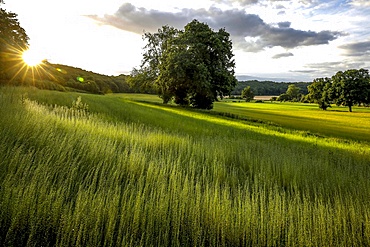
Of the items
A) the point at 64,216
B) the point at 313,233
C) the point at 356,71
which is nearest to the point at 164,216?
the point at 64,216

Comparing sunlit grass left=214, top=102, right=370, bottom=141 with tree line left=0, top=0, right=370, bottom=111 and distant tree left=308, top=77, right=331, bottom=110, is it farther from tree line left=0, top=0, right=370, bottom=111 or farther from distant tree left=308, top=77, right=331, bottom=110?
distant tree left=308, top=77, right=331, bottom=110

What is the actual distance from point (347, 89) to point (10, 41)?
8018 centimetres

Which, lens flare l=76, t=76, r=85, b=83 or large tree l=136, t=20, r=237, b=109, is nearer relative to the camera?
large tree l=136, t=20, r=237, b=109

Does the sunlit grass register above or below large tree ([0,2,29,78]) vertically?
below

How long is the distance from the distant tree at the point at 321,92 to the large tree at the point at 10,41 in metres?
79.1

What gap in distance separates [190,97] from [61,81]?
54.5 m

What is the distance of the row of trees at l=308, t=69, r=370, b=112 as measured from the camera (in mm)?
66375

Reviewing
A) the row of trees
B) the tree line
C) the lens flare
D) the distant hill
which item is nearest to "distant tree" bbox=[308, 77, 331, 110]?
the row of trees

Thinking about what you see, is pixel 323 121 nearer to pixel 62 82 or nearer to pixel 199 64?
pixel 199 64

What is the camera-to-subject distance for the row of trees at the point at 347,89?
218ft

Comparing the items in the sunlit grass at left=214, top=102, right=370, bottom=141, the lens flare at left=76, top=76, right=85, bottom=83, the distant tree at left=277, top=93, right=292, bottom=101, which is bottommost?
the sunlit grass at left=214, top=102, right=370, bottom=141

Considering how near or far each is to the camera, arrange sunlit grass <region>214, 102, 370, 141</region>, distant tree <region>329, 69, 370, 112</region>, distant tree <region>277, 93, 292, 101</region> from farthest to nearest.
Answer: distant tree <region>277, 93, 292, 101</region>
distant tree <region>329, 69, 370, 112</region>
sunlit grass <region>214, 102, 370, 141</region>

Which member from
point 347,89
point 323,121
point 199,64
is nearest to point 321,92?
point 347,89

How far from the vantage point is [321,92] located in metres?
78.8
